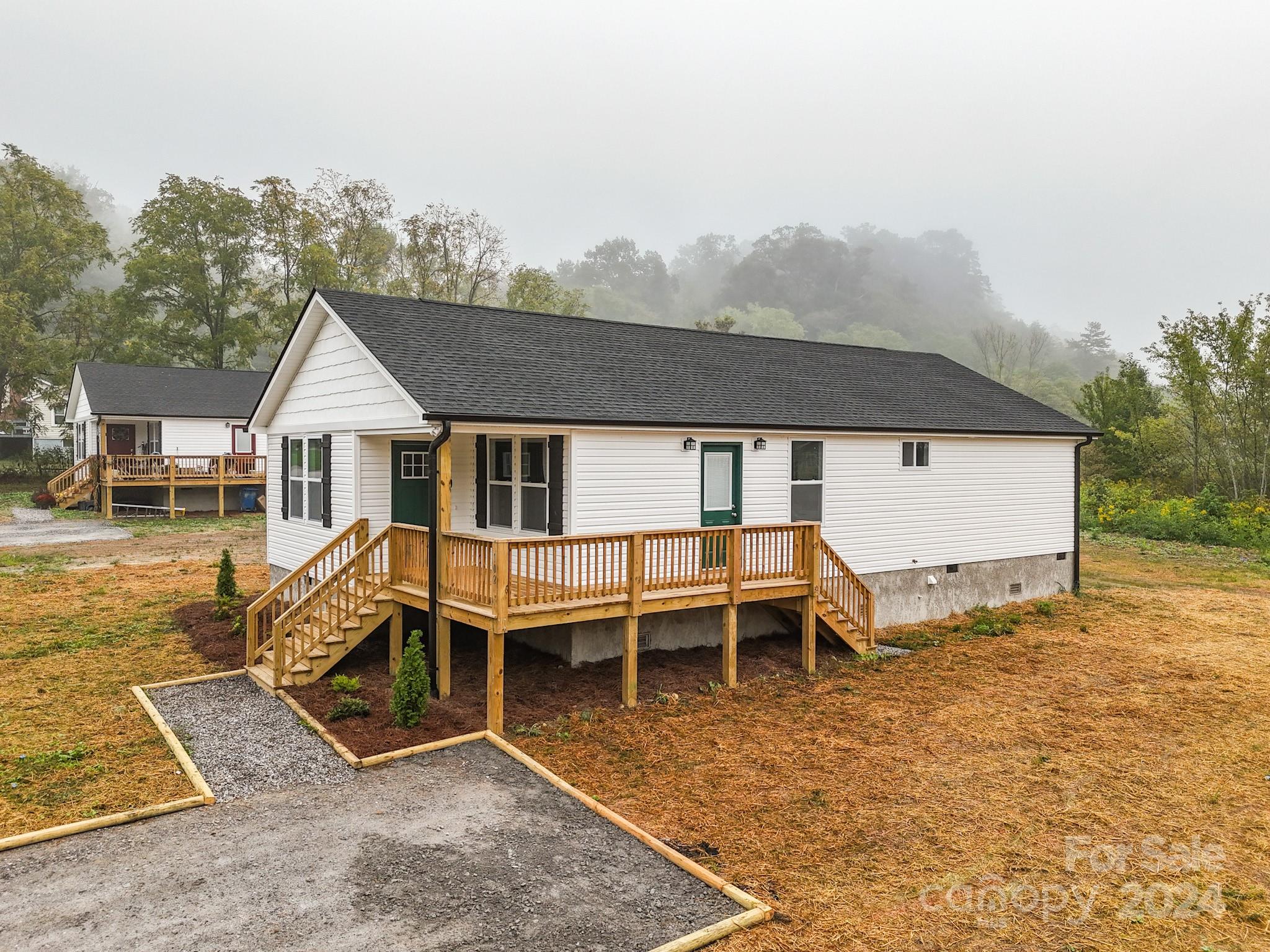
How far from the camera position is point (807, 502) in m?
13.3

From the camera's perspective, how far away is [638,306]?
10219 centimetres

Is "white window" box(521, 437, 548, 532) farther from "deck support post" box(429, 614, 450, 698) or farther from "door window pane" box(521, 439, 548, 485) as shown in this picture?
"deck support post" box(429, 614, 450, 698)

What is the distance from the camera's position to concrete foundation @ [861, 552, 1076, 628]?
1468cm

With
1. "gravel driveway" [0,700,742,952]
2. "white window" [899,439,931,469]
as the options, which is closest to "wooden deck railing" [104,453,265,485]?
"white window" [899,439,931,469]

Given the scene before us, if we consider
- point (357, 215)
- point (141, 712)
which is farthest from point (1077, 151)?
point (141, 712)

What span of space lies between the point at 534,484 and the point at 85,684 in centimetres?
643

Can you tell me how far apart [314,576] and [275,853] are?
23.6ft

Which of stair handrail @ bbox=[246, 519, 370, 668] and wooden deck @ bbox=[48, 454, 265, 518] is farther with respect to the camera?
wooden deck @ bbox=[48, 454, 265, 518]

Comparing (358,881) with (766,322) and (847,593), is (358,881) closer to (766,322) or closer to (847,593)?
(847,593)

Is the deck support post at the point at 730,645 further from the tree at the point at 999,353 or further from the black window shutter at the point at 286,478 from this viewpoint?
the tree at the point at 999,353

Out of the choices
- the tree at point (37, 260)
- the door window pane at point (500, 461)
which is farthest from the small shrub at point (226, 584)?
the tree at point (37, 260)

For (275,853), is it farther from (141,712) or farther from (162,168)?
(162,168)

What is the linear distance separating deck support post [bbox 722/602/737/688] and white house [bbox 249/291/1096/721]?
0.32 feet

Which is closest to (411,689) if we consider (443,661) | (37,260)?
(443,661)
